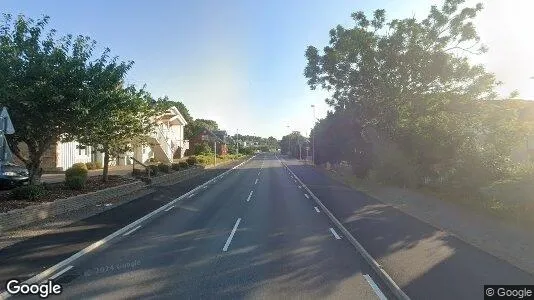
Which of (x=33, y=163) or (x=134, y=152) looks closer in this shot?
(x=33, y=163)

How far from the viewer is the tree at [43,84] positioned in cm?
1560

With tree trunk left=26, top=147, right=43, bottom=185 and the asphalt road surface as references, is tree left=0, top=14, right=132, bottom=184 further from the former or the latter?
the asphalt road surface

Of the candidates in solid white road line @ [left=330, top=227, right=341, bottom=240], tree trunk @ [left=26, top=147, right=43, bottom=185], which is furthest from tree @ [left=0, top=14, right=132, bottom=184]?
solid white road line @ [left=330, top=227, right=341, bottom=240]

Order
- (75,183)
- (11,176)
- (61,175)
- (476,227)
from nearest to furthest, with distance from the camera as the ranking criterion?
1. (476,227)
2. (75,183)
3. (11,176)
4. (61,175)

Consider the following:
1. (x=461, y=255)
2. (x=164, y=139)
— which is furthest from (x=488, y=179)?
(x=164, y=139)

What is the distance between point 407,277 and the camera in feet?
25.9

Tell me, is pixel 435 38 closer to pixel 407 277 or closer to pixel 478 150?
pixel 478 150

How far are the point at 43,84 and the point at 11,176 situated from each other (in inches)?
310

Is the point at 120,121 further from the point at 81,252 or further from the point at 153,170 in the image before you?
the point at 81,252

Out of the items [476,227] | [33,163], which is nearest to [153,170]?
[33,163]

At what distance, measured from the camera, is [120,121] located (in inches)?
926

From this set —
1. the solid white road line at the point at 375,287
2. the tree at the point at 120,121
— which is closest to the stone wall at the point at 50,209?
the tree at the point at 120,121

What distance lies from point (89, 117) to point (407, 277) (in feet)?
47.3

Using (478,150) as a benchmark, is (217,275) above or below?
below
